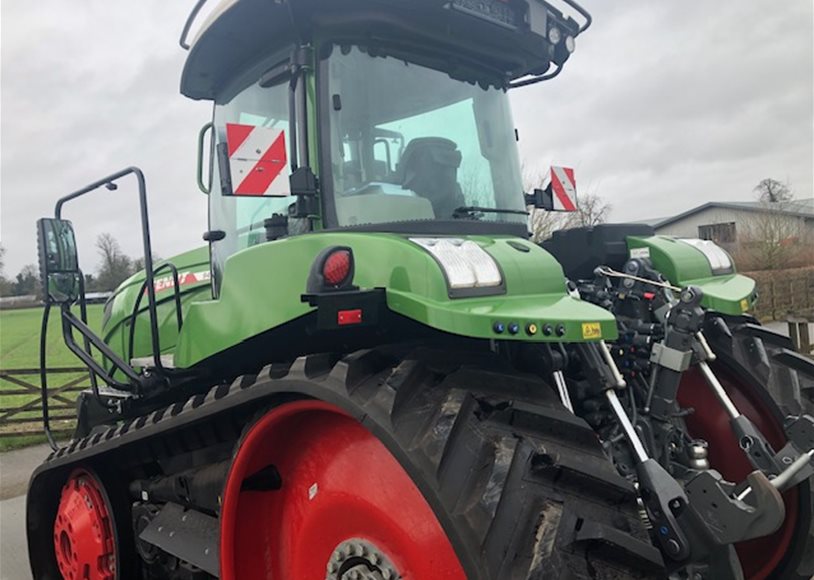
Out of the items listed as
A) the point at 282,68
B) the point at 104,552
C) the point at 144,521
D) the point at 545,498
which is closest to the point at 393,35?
the point at 282,68

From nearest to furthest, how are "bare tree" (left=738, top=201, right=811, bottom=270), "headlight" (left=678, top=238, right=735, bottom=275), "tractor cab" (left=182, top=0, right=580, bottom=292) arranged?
"tractor cab" (left=182, top=0, right=580, bottom=292) → "headlight" (left=678, top=238, right=735, bottom=275) → "bare tree" (left=738, top=201, right=811, bottom=270)

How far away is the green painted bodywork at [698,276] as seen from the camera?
3078 mm

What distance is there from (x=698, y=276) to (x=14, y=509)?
6547 mm

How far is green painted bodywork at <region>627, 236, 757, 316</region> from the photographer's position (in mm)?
3078

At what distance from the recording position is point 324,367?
7.59 ft

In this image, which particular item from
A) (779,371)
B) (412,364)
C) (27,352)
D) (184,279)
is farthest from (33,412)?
(27,352)

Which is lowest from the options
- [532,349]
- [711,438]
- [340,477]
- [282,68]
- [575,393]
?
[711,438]

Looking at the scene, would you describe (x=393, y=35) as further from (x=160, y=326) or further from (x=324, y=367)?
(x=160, y=326)

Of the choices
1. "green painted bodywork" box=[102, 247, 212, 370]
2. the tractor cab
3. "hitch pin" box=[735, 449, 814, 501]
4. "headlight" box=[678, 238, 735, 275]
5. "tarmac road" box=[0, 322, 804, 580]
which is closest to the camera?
"hitch pin" box=[735, 449, 814, 501]

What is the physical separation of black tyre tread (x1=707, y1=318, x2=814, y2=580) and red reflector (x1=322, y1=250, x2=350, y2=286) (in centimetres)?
205

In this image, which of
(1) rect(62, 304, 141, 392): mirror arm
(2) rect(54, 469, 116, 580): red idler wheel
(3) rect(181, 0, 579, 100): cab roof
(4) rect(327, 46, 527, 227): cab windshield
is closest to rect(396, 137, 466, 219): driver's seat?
(4) rect(327, 46, 527, 227): cab windshield

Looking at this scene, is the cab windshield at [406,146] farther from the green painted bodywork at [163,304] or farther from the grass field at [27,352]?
the grass field at [27,352]

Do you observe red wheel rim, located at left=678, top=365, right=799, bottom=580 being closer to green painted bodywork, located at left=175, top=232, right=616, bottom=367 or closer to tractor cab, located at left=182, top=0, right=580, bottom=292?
tractor cab, located at left=182, top=0, right=580, bottom=292

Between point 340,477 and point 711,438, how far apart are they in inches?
79.0
